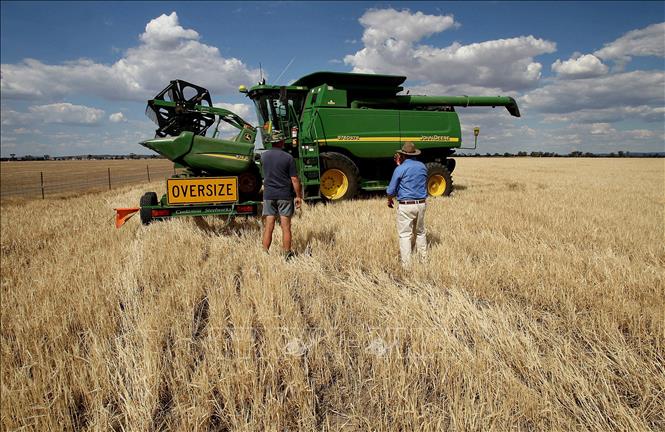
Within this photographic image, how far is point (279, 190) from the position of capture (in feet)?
15.4

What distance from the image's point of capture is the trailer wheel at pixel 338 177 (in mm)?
8523

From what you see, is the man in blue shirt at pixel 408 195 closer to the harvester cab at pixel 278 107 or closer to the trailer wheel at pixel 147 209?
the trailer wheel at pixel 147 209

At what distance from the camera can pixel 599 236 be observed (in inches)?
214

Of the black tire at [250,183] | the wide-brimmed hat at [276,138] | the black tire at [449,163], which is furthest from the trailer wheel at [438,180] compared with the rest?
the black tire at [250,183]

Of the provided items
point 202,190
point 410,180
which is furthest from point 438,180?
point 202,190

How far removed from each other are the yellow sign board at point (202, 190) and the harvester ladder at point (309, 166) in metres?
2.53

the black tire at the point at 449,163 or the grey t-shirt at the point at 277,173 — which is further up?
the black tire at the point at 449,163

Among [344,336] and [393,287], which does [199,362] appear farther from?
[393,287]

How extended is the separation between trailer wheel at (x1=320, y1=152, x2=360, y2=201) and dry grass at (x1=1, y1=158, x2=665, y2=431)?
383 centimetres

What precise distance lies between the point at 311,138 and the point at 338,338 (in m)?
6.42

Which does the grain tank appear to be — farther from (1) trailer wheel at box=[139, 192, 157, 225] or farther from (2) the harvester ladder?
(1) trailer wheel at box=[139, 192, 157, 225]

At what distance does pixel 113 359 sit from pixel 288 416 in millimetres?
1336

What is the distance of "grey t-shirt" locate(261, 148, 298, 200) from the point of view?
466cm

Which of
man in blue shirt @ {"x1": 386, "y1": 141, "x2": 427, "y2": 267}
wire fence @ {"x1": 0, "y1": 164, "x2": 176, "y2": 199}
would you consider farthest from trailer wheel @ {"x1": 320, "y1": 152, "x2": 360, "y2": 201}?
wire fence @ {"x1": 0, "y1": 164, "x2": 176, "y2": 199}
